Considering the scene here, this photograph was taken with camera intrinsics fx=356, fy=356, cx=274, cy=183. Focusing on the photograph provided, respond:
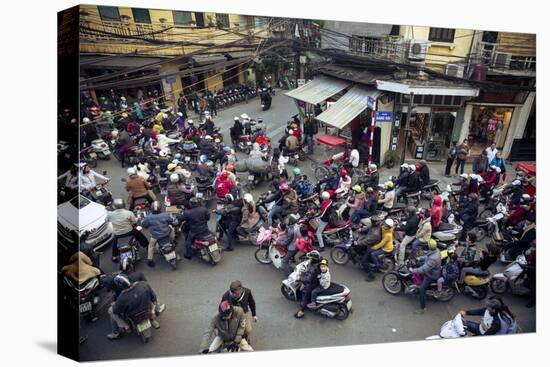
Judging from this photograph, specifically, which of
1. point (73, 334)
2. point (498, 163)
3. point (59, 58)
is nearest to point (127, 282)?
point (73, 334)

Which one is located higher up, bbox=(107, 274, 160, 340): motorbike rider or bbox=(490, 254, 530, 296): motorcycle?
bbox=(107, 274, 160, 340): motorbike rider

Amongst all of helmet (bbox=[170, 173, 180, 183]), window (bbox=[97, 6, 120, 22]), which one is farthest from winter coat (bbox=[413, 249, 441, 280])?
window (bbox=[97, 6, 120, 22])

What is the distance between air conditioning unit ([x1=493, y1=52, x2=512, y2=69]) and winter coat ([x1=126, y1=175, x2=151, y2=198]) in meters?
8.86

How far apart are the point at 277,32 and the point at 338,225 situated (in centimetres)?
441

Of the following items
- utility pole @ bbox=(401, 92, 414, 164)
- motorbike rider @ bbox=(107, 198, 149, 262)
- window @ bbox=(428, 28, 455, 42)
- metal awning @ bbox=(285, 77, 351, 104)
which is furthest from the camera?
metal awning @ bbox=(285, 77, 351, 104)

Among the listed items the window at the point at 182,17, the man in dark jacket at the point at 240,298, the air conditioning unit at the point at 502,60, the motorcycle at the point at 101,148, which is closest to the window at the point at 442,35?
the air conditioning unit at the point at 502,60

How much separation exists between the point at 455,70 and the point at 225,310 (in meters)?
8.30

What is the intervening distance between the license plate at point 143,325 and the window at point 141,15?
5254mm

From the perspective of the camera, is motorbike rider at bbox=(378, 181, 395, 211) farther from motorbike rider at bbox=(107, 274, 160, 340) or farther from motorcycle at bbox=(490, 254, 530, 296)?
motorbike rider at bbox=(107, 274, 160, 340)

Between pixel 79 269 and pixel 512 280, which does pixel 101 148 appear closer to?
pixel 79 269

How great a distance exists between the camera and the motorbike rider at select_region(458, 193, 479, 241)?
8.20 m

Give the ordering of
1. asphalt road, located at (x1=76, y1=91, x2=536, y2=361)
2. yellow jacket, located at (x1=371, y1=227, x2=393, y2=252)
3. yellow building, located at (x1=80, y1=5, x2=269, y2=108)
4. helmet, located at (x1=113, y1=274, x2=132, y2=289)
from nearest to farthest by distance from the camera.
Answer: helmet, located at (x1=113, y1=274, x2=132, y2=289), yellow building, located at (x1=80, y1=5, x2=269, y2=108), asphalt road, located at (x1=76, y1=91, x2=536, y2=361), yellow jacket, located at (x1=371, y1=227, x2=393, y2=252)

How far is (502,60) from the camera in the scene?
321 inches

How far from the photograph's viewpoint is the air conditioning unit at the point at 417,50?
26.8 ft
